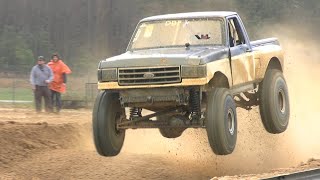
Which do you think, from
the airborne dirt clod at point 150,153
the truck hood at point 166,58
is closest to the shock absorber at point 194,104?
the truck hood at point 166,58

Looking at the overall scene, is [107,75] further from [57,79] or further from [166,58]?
[57,79]

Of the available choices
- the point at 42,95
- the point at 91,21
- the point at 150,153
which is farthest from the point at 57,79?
the point at 91,21

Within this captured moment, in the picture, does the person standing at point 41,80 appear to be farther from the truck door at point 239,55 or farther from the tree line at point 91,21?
the tree line at point 91,21

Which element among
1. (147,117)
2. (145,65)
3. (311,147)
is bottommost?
(311,147)

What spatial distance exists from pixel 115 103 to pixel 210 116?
152 centimetres

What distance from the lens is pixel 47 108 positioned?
17.9 meters

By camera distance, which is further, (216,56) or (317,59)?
(317,59)

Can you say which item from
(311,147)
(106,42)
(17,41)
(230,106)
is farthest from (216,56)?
(17,41)

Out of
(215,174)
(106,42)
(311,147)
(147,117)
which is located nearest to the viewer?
(147,117)

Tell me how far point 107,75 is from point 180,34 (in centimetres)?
149

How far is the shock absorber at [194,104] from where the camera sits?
30.0ft

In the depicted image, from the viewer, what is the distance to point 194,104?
9242 millimetres

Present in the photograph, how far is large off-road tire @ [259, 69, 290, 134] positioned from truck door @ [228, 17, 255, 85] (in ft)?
1.34

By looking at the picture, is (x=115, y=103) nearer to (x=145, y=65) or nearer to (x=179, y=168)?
(x=145, y=65)
